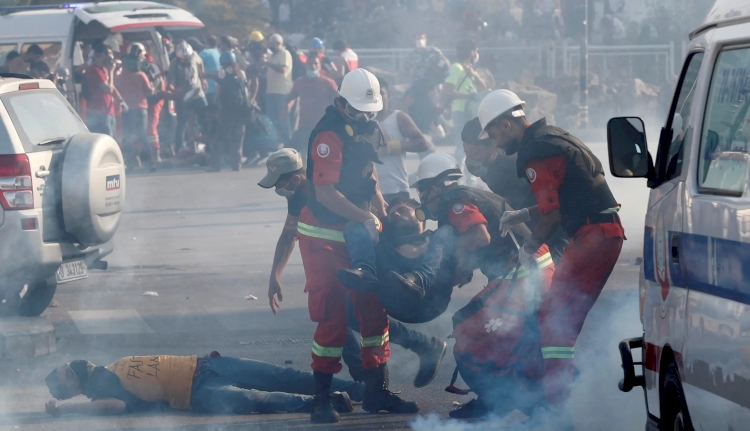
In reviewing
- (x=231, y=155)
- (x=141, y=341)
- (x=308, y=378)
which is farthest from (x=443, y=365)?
(x=231, y=155)

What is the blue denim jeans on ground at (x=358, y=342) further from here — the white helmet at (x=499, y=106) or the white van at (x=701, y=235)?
the white van at (x=701, y=235)

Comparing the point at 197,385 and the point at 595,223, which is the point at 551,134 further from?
the point at 197,385

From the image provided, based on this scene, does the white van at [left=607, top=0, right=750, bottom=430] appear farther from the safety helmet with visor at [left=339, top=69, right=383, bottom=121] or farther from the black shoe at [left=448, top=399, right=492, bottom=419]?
the safety helmet with visor at [left=339, top=69, right=383, bottom=121]

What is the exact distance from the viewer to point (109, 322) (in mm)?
8586

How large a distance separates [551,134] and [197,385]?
7.78 ft

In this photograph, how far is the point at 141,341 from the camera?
7.92m

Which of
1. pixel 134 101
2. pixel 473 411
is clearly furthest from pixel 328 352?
pixel 134 101

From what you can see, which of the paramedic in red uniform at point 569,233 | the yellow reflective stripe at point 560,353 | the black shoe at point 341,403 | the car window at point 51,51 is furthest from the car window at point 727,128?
the car window at point 51,51

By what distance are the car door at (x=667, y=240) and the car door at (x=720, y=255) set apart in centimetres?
13

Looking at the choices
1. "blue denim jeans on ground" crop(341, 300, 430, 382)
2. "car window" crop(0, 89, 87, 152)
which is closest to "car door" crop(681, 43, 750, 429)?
"blue denim jeans on ground" crop(341, 300, 430, 382)

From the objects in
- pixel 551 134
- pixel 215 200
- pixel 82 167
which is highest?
pixel 551 134

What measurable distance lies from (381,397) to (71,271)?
137 inches

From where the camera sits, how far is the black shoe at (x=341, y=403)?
6078 millimetres

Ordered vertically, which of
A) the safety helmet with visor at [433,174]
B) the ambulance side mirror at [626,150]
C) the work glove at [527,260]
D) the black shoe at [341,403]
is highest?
the ambulance side mirror at [626,150]
